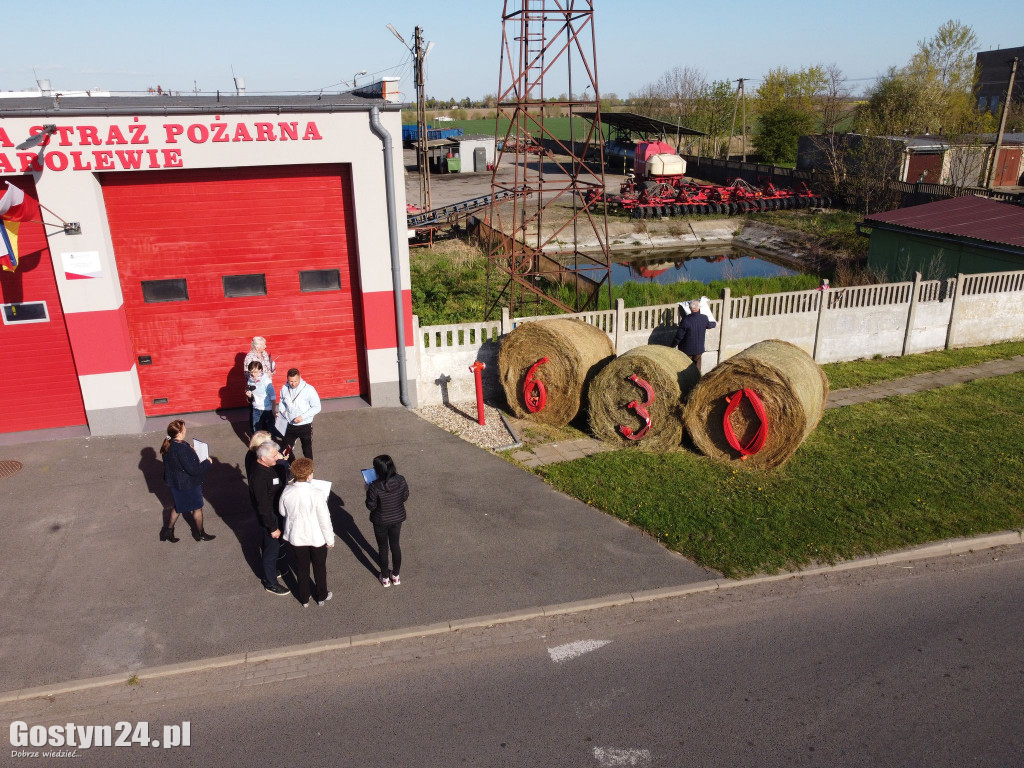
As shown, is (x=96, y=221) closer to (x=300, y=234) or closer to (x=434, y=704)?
(x=300, y=234)

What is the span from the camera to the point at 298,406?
9.05 meters

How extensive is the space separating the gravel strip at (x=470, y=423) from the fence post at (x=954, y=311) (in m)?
9.83

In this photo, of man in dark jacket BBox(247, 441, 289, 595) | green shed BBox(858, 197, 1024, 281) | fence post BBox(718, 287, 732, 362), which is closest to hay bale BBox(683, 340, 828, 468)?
fence post BBox(718, 287, 732, 362)

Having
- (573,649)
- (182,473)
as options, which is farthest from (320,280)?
(573,649)

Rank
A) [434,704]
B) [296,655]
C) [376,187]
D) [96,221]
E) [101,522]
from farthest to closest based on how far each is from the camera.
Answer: [376,187]
[96,221]
[101,522]
[296,655]
[434,704]

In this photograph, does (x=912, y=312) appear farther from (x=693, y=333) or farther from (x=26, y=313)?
(x=26, y=313)

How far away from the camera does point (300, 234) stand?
435 inches

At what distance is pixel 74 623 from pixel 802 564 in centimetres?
711

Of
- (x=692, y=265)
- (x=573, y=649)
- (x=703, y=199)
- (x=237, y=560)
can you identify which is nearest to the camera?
(x=573, y=649)

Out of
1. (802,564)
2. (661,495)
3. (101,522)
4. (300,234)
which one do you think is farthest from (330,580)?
(300,234)

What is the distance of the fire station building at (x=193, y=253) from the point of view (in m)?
9.74

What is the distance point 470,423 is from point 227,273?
14.4ft

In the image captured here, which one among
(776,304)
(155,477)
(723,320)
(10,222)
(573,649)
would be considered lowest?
(573,649)

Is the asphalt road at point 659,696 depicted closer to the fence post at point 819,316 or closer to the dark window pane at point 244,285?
the dark window pane at point 244,285
